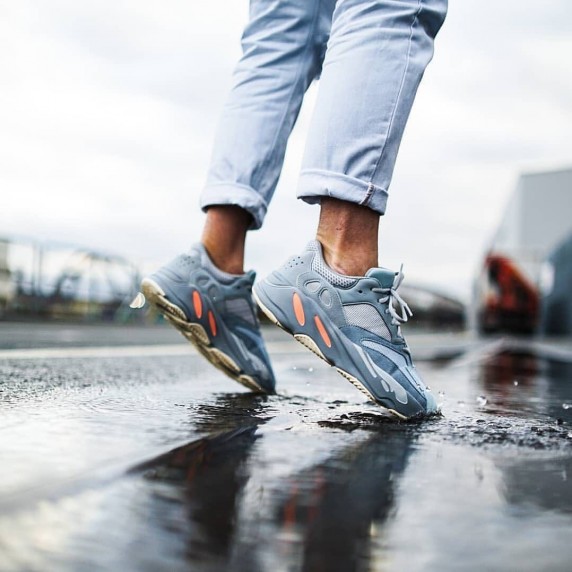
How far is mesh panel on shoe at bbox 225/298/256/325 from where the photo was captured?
1.72 m

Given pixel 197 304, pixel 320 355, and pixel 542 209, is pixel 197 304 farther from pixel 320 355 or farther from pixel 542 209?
pixel 542 209

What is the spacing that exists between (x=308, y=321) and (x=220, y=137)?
1.86ft

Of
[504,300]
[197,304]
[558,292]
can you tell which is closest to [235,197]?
[197,304]

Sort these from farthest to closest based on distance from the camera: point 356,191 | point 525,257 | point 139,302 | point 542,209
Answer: point 542,209, point 525,257, point 139,302, point 356,191

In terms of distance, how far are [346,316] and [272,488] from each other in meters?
0.71

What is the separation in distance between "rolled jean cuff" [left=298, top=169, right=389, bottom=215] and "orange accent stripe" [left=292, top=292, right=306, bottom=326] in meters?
0.19

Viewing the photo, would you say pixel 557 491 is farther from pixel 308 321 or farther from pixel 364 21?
pixel 364 21

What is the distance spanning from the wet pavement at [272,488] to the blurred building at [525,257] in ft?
56.2

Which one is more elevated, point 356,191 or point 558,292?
point 558,292

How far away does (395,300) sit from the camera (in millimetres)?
1435

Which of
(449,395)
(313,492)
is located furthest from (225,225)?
(313,492)

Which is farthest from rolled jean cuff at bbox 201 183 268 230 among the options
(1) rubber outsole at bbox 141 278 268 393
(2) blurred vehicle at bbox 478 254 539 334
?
(2) blurred vehicle at bbox 478 254 539 334

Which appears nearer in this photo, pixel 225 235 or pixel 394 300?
→ pixel 394 300

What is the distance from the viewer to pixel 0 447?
0.84 m
